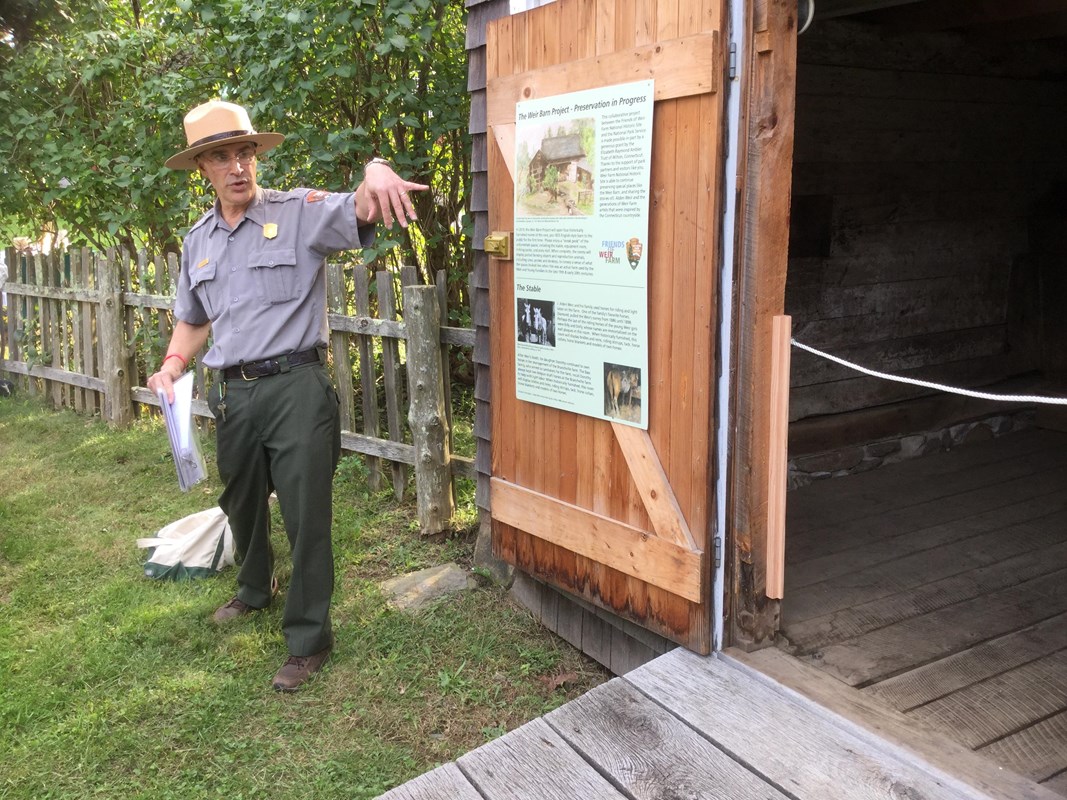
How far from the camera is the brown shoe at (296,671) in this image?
388 centimetres

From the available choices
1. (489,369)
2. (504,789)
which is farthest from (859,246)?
(504,789)

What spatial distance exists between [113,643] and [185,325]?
4.72 ft

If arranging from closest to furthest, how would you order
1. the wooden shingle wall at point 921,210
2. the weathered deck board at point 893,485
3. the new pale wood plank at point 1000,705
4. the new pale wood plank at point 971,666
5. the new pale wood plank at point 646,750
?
the new pale wood plank at point 646,750
the new pale wood plank at point 1000,705
the new pale wood plank at point 971,666
the weathered deck board at point 893,485
the wooden shingle wall at point 921,210

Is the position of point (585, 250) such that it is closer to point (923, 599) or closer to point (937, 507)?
point (923, 599)

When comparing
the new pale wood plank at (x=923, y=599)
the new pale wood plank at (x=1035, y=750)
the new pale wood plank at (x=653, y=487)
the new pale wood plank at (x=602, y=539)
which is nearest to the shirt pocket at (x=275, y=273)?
the new pale wood plank at (x=602, y=539)

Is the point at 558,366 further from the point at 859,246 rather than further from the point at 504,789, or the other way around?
the point at 859,246


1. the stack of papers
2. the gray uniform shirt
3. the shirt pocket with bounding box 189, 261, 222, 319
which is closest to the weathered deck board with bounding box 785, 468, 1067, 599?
the gray uniform shirt

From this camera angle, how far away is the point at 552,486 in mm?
3906

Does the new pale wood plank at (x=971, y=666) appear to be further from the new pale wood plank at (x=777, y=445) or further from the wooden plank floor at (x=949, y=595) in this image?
the new pale wood plank at (x=777, y=445)

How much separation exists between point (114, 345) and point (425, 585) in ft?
13.9

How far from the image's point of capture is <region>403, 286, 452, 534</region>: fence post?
5223 millimetres

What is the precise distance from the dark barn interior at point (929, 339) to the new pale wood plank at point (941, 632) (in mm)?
10

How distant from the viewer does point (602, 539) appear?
3.66 m

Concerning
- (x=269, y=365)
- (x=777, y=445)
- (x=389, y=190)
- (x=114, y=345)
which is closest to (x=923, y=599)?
(x=777, y=445)
